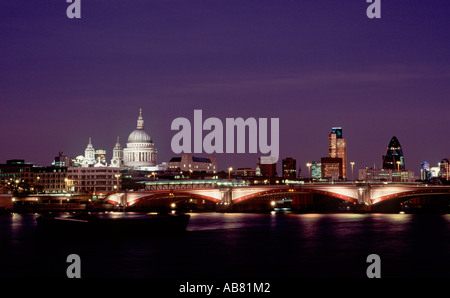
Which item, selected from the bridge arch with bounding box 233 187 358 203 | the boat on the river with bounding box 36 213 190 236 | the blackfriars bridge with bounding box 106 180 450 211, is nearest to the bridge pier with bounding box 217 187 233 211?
the blackfriars bridge with bounding box 106 180 450 211

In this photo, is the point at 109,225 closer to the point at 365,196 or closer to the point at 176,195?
the point at 365,196

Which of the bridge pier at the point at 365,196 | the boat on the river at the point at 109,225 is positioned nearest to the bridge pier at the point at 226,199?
the bridge pier at the point at 365,196

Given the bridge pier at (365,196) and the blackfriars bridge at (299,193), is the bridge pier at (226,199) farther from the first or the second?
the bridge pier at (365,196)

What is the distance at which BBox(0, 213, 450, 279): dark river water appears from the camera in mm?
46469

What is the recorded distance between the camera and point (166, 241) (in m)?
67.9

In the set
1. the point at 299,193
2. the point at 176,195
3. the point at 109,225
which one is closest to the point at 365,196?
the point at 299,193

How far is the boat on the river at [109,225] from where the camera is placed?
71438mm

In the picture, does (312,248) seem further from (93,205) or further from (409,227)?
(93,205)

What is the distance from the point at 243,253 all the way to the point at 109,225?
21.8 metres

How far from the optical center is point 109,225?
74.2 meters

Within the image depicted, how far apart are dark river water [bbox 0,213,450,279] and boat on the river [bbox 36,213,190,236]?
1516 mm

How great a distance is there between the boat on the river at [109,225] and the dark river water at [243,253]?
1516mm
